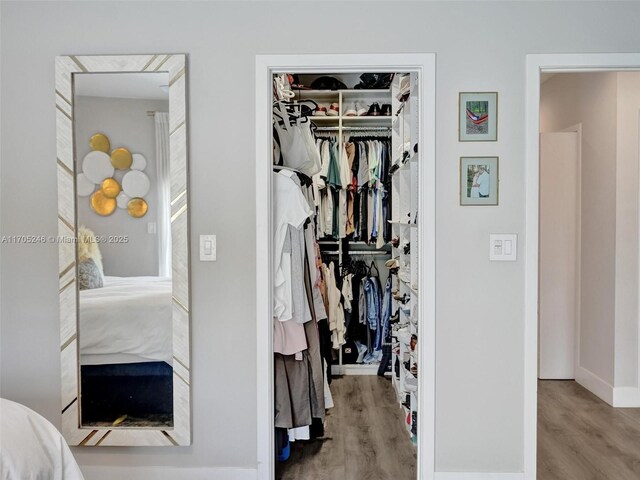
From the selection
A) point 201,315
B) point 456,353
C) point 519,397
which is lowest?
point 519,397

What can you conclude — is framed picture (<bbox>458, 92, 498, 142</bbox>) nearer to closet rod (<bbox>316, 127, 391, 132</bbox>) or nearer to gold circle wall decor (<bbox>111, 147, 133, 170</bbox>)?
gold circle wall decor (<bbox>111, 147, 133, 170</bbox>)

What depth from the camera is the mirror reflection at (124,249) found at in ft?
6.89

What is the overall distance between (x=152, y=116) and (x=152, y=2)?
20.9 inches

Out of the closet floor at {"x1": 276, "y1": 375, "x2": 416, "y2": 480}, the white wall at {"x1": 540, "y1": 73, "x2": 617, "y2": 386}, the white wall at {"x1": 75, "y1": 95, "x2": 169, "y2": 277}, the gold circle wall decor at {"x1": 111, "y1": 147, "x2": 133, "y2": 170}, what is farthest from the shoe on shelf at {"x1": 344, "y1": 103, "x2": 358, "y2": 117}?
the closet floor at {"x1": 276, "y1": 375, "x2": 416, "y2": 480}

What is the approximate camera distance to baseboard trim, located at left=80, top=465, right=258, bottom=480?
2123 mm

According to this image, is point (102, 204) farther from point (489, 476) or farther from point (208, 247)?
point (489, 476)

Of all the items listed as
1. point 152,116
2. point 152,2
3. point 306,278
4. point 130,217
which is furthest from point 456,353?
point 152,2

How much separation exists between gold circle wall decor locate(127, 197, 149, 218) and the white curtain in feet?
0.24

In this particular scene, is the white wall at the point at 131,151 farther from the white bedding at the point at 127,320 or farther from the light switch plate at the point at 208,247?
the light switch plate at the point at 208,247

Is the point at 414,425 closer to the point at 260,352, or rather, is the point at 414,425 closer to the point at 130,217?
the point at 260,352

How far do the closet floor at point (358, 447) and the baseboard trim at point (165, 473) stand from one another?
1.06ft

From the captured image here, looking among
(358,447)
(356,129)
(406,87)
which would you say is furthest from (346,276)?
(406,87)

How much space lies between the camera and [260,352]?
2.11m

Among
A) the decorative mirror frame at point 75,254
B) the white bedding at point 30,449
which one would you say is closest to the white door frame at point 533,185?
the decorative mirror frame at point 75,254
